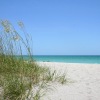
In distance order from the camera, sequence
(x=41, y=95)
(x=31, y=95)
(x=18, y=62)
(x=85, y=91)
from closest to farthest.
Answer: (x=31, y=95), (x=41, y=95), (x=85, y=91), (x=18, y=62)

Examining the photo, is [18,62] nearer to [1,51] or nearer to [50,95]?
[1,51]

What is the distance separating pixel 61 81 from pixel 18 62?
3.25 ft

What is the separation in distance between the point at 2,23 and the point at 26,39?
483mm

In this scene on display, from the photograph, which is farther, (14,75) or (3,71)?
(3,71)

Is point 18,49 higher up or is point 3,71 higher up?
point 18,49

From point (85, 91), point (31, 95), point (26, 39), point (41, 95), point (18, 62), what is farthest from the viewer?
point (18, 62)

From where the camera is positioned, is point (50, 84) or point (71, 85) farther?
point (71, 85)

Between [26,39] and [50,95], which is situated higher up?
[26,39]

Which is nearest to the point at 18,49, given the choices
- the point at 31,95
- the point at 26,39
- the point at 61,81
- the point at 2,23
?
the point at 26,39

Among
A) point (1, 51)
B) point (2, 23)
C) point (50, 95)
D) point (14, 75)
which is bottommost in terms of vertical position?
point (50, 95)

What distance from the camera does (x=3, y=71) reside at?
378cm

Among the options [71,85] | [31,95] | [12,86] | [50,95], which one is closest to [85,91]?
[71,85]

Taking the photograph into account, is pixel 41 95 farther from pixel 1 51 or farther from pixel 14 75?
pixel 1 51

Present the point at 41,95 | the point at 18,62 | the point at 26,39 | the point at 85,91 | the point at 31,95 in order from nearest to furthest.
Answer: the point at 31,95 < the point at 41,95 < the point at 26,39 < the point at 85,91 < the point at 18,62
